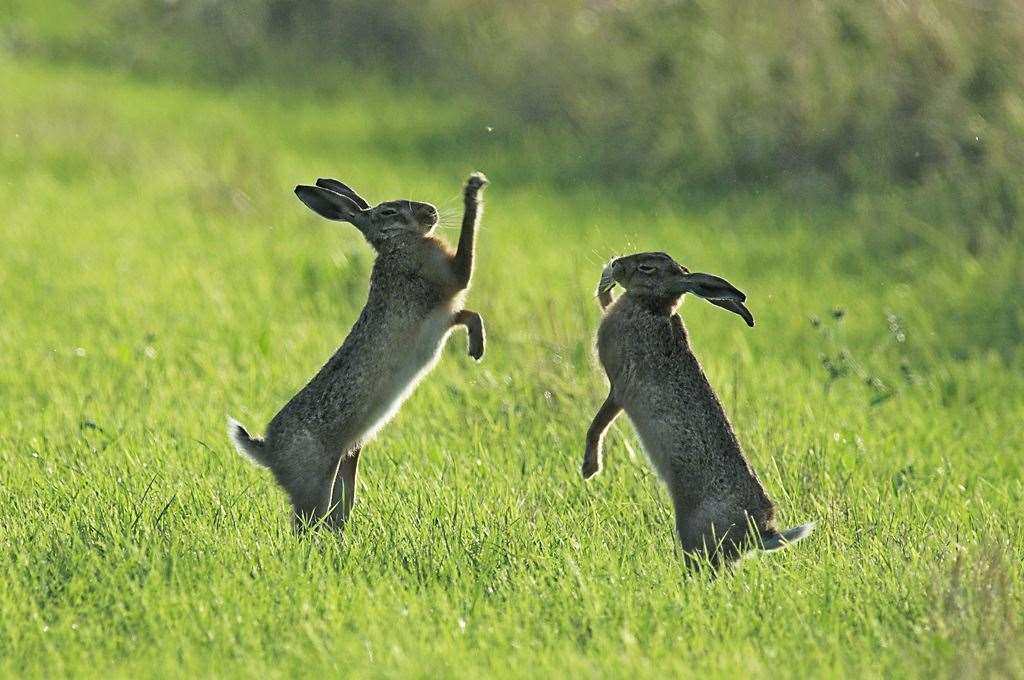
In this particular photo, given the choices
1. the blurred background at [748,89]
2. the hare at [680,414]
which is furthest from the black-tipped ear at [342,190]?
the blurred background at [748,89]

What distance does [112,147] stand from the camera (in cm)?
1412

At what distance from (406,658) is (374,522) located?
118cm

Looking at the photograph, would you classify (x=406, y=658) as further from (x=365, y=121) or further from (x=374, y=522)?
(x=365, y=121)

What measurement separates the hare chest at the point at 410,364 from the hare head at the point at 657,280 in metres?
0.59

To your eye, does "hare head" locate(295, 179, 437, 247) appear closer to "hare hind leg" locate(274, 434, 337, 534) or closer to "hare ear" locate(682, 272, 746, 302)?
"hare hind leg" locate(274, 434, 337, 534)

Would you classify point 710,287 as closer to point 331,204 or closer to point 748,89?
point 331,204

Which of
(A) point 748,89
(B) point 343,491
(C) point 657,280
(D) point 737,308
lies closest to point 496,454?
(B) point 343,491

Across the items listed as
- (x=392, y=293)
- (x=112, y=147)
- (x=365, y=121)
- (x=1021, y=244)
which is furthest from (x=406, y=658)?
(x=365, y=121)

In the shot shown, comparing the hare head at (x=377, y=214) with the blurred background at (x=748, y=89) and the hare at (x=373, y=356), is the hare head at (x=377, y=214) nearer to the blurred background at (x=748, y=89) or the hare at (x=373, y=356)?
the hare at (x=373, y=356)

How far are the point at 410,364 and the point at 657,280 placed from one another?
918mm

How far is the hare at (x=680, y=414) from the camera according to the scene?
503 centimetres

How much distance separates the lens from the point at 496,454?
6355 mm

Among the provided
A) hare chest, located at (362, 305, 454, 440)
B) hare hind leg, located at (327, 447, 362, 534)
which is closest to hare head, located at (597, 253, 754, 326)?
hare chest, located at (362, 305, 454, 440)

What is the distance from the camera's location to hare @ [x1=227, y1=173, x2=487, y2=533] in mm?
5406
